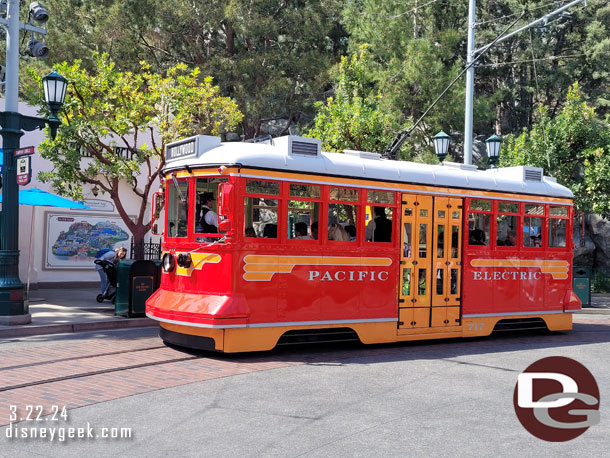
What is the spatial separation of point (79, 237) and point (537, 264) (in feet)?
44.9

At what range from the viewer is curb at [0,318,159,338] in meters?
11.4

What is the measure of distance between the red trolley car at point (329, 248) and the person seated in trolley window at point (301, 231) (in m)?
0.02

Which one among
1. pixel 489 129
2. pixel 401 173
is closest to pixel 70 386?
pixel 401 173

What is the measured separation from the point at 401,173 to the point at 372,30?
17.1 m

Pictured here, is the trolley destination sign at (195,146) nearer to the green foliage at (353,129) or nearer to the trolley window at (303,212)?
the trolley window at (303,212)

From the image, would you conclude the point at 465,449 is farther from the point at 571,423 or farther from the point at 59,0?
the point at 59,0

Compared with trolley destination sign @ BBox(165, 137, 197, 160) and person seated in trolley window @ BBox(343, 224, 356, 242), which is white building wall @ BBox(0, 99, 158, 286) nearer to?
trolley destination sign @ BBox(165, 137, 197, 160)

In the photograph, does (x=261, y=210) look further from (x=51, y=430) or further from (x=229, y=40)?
(x=229, y=40)

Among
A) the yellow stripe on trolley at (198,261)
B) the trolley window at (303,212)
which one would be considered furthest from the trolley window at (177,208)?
the trolley window at (303,212)

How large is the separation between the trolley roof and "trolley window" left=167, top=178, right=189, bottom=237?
0.29 metres

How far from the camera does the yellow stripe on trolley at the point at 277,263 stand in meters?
9.55

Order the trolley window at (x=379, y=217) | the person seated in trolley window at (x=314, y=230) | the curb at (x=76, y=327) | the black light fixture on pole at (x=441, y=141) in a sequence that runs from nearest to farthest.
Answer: the person seated in trolley window at (x=314, y=230), the trolley window at (x=379, y=217), the curb at (x=76, y=327), the black light fixture on pole at (x=441, y=141)

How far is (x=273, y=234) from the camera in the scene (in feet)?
32.1

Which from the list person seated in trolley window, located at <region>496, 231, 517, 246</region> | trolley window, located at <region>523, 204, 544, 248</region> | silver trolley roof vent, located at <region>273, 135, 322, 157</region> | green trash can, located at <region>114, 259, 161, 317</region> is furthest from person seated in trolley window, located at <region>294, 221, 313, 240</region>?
trolley window, located at <region>523, 204, 544, 248</region>
